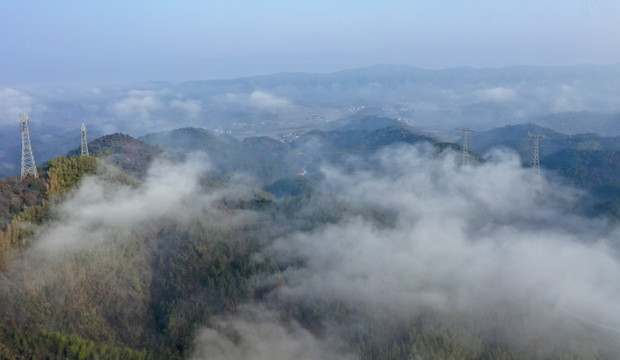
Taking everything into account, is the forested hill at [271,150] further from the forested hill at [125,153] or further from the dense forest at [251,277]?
the dense forest at [251,277]

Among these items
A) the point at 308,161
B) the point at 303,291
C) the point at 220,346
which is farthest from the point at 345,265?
the point at 308,161

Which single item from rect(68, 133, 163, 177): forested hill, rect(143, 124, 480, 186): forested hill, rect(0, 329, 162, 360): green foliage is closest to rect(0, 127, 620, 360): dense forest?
rect(0, 329, 162, 360): green foliage

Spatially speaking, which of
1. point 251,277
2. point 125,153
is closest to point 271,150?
point 125,153

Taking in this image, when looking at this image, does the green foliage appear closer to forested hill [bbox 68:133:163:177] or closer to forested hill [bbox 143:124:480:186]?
forested hill [bbox 68:133:163:177]

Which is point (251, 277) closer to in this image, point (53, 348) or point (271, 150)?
point (53, 348)

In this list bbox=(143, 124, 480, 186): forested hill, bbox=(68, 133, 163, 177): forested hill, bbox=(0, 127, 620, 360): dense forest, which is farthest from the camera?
bbox=(143, 124, 480, 186): forested hill

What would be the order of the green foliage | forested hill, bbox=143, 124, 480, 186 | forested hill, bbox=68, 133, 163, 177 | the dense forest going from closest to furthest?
the green foliage, the dense forest, forested hill, bbox=68, 133, 163, 177, forested hill, bbox=143, 124, 480, 186

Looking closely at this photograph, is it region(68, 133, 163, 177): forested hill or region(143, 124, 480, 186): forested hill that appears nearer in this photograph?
region(68, 133, 163, 177): forested hill

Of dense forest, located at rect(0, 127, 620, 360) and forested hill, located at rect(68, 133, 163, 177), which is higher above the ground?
forested hill, located at rect(68, 133, 163, 177)

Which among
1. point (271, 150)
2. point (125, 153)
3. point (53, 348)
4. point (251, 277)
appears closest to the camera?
point (53, 348)
